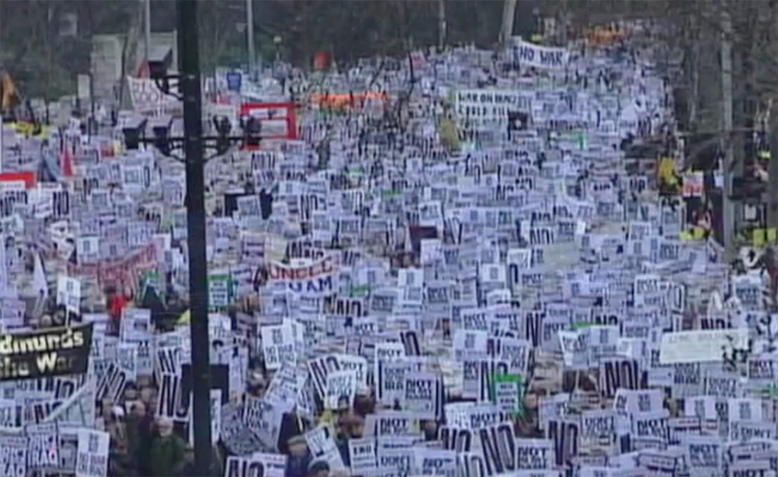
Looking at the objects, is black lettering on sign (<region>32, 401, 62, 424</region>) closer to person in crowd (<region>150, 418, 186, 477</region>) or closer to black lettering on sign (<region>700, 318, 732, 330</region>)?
person in crowd (<region>150, 418, 186, 477</region>)

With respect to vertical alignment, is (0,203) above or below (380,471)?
above

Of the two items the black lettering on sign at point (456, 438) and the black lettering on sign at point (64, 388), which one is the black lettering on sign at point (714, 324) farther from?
the black lettering on sign at point (64, 388)

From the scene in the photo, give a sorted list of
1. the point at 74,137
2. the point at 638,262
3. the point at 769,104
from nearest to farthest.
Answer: the point at 638,262
the point at 769,104
the point at 74,137

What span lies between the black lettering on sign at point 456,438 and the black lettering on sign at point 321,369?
0.98m

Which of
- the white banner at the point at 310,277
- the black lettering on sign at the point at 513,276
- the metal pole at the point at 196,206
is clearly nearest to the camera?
the metal pole at the point at 196,206

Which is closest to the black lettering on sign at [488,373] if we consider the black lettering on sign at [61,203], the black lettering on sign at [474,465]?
the black lettering on sign at [474,465]

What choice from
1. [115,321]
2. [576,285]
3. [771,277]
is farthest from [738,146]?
[115,321]

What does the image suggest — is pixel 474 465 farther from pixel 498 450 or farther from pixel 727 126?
pixel 727 126

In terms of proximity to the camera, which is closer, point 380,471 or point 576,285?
point 380,471

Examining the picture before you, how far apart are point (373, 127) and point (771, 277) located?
558 inches

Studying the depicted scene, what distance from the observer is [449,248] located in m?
17.3

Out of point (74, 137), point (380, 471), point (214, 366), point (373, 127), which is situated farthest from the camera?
point (373, 127)

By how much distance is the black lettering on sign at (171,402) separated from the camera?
39.4 ft

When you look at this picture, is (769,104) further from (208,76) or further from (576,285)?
(208,76)
